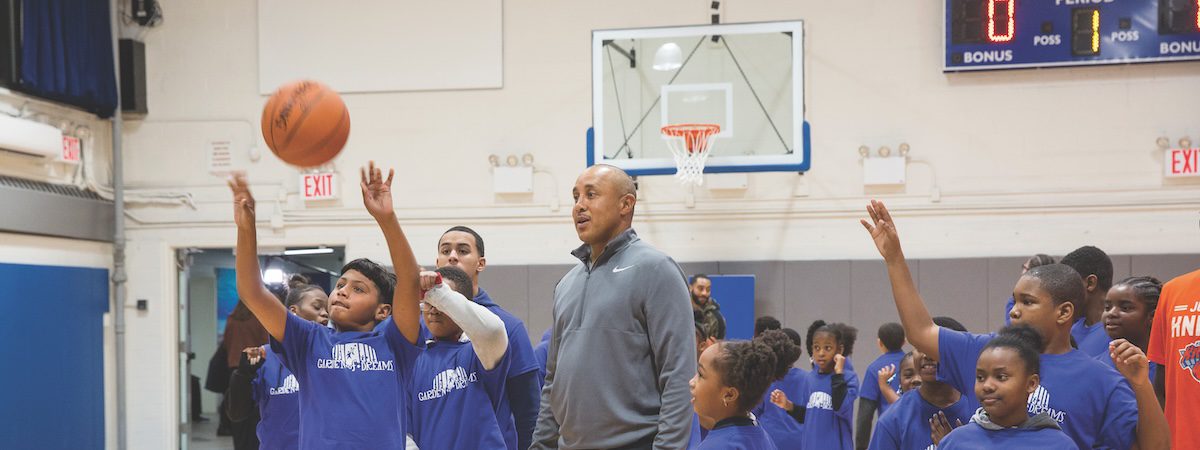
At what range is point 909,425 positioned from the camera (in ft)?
13.8

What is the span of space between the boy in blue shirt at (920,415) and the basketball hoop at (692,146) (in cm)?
489

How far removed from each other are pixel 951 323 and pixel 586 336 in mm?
2884

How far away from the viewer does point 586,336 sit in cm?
331

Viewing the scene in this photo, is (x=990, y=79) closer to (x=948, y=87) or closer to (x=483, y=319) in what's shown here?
(x=948, y=87)

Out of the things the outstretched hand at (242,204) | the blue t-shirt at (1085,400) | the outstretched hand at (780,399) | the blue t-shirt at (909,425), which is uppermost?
the outstretched hand at (242,204)

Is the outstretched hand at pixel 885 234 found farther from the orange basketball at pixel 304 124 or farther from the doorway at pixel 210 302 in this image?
the doorway at pixel 210 302

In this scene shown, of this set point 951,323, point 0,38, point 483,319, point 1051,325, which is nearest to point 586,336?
point 483,319

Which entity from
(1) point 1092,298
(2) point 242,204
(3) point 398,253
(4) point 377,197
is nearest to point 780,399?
(1) point 1092,298

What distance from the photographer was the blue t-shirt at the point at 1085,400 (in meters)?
3.22

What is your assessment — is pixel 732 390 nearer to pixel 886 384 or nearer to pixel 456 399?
pixel 456 399

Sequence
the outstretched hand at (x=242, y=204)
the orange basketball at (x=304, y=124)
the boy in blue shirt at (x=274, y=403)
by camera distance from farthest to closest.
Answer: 1. the boy in blue shirt at (x=274, y=403)
2. the orange basketball at (x=304, y=124)
3. the outstretched hand at (x=242, y=204)

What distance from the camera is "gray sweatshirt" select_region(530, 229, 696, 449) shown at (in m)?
3.23

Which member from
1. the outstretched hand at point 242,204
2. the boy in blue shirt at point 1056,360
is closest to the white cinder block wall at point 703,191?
the boy in blue shirt at point 1056,360

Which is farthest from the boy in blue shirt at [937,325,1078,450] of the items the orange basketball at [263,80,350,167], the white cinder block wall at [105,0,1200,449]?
the white cinder block wall at [105,0,1200,449]
